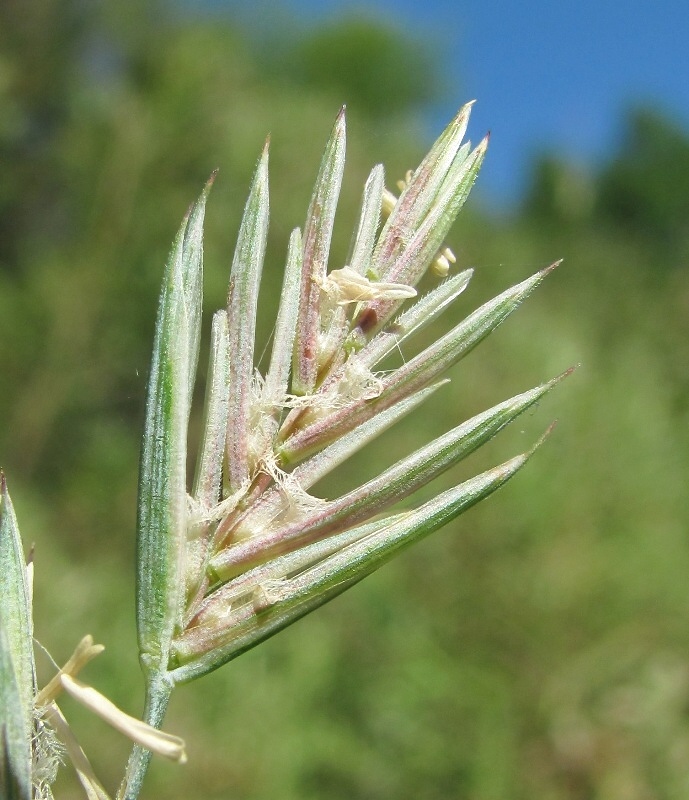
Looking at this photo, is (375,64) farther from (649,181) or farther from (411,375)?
(411,375)

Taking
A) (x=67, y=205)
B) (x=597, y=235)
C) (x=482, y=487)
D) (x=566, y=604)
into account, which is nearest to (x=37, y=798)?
(x=482, y=487)

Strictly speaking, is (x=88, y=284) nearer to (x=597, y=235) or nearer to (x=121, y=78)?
(x=121, y=78)

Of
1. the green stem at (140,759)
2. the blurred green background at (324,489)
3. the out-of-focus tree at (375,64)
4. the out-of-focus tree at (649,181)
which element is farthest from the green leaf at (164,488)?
the out-of-focus tree at (649,181)

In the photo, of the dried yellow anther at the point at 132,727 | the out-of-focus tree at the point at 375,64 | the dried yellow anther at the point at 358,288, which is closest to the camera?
the dried yellow anther at the point at 132,727

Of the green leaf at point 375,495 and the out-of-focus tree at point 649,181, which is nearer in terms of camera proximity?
the green leaf at point 375,495

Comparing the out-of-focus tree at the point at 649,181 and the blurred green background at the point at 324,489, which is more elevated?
the out-of-focus tree at the point at 649,181

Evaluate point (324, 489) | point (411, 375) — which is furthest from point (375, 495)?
point (324, 489)

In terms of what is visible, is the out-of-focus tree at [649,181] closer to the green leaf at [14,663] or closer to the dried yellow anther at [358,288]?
the dried yellow anther at [358,288]
